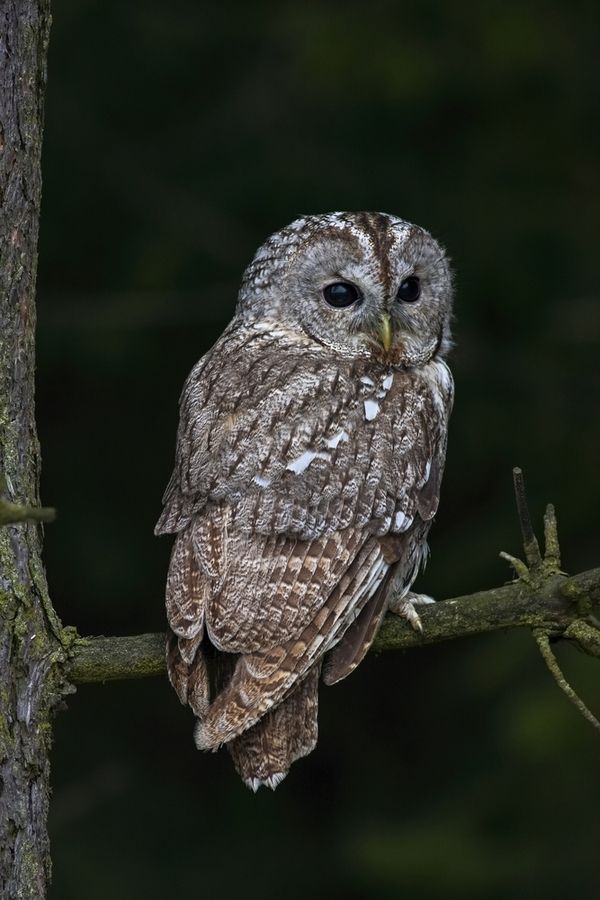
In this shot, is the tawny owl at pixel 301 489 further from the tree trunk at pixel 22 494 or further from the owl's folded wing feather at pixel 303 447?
the tree trunk at pixel 22 494

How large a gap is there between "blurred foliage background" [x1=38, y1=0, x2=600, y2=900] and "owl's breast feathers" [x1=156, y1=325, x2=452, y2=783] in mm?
2617

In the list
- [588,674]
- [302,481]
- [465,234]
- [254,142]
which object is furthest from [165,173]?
[302,481]

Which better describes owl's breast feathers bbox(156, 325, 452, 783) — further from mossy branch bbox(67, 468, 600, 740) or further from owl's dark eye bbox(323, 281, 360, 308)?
owl's dark eye bbox(323, 281, 360, 308)

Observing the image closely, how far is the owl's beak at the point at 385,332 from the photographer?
465 cm

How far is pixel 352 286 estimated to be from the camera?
478 cm

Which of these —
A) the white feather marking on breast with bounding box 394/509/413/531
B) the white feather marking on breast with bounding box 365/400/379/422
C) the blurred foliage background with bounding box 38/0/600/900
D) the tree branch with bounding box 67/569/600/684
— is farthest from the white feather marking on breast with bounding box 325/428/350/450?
the blurred foliage background with bounding box 38/0/600/900

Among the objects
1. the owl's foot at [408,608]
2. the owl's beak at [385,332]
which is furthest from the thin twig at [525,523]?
the owl's beak at [385,332]

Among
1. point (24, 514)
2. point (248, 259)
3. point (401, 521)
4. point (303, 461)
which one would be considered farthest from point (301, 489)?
point (248, 259)

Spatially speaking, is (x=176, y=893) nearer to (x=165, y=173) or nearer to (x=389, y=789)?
(x=389, y=789)

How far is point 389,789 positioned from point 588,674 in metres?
1.82

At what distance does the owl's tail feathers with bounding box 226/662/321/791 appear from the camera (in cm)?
394

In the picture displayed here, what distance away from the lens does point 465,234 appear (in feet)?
23.8

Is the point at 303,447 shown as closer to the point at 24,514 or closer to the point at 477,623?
the point at 477,623

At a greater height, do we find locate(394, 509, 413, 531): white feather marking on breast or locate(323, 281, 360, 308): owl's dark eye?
locate(323, 281, 360, 308): owl's dark eye
